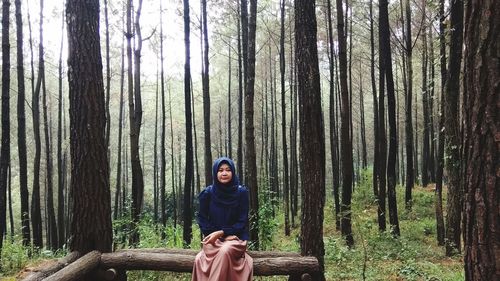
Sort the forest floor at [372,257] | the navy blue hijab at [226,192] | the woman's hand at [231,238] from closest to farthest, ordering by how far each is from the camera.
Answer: the woman's hand at [231,238] → the navy blue hijab at [226,192] → the forest floor at [372,257]

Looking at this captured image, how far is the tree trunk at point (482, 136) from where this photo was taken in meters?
1.94

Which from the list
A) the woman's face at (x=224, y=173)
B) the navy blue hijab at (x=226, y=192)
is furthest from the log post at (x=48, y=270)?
the woman's face at (x=224, y=173)

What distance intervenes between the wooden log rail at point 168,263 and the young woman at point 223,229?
36cm

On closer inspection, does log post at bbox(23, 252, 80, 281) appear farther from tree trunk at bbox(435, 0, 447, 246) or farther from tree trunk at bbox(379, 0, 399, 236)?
tree trunk at bbox(379, 0, 399, 236)

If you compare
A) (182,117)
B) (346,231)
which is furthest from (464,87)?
(182,117)

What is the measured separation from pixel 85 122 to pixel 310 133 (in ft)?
9.19

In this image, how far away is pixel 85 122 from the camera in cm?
494

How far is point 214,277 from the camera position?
14.0 ft

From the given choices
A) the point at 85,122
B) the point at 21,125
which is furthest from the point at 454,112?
the point at 21,125

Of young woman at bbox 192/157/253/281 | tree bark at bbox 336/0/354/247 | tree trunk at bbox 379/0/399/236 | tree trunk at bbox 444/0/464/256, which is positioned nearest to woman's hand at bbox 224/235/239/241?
young woman at bbox 192/157/253/281

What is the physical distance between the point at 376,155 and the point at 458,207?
18.7 feet

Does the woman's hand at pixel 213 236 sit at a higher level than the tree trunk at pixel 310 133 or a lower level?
lower

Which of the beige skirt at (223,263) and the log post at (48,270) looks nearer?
A: the log post at (48,270)

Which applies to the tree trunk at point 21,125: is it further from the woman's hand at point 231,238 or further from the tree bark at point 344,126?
the tree bark at point 344,126
